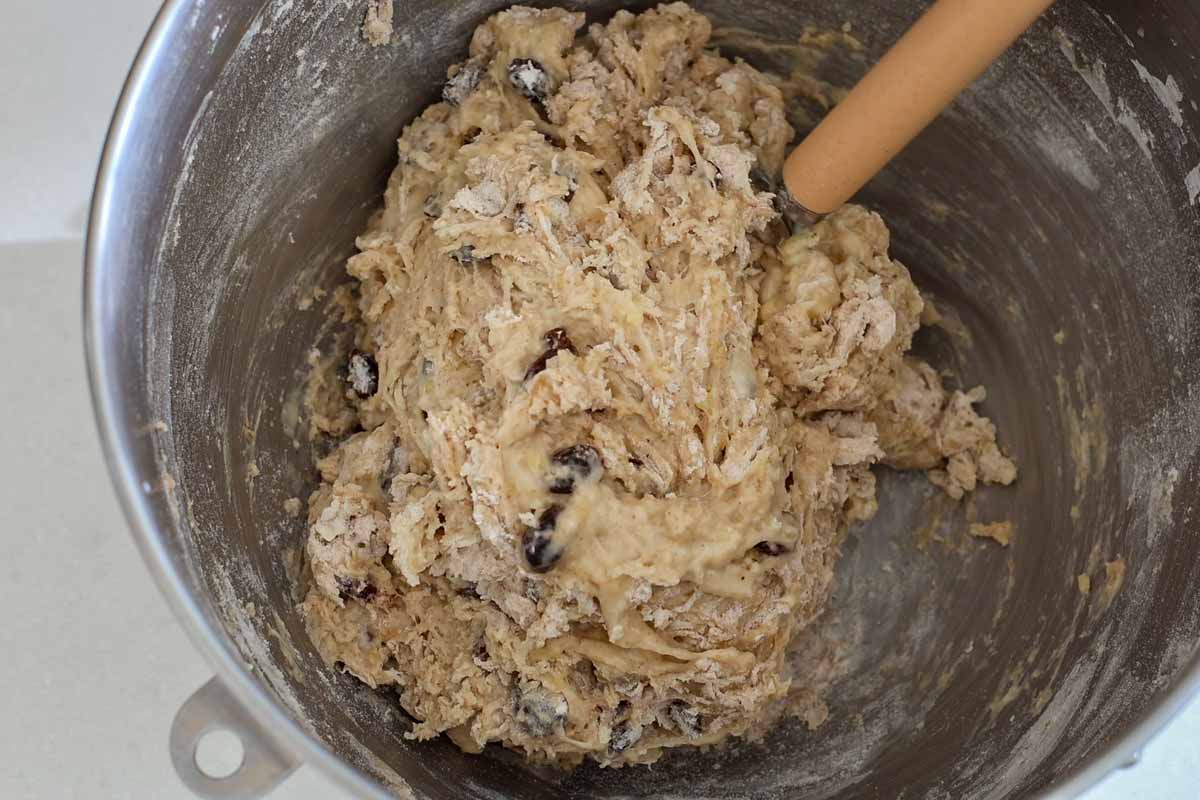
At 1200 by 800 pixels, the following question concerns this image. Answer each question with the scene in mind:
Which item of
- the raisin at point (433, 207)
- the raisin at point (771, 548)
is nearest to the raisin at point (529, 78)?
the raisin at point (433, 207)

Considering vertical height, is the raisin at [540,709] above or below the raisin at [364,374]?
below

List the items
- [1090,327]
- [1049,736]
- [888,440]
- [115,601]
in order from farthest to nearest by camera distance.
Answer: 1. [115,601]
2. [888,440]
3. [1090,327]
4. [1049,736]

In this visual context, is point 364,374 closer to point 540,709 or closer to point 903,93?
point 540,709

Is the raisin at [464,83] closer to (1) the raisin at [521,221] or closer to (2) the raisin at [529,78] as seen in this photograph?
(2) the raisin at [529,78]

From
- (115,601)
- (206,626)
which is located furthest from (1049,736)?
(115,601)

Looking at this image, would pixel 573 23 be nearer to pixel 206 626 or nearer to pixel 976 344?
pixel 976 344

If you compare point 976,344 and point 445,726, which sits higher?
point 976,344
